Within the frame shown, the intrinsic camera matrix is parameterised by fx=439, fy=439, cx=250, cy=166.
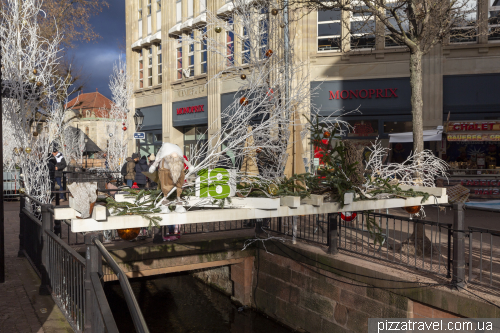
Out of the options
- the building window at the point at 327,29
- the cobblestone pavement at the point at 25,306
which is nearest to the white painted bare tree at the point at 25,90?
the cobblestone pavement at the point at 25,306

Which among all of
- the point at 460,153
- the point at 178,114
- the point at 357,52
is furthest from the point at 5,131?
the point at 460,153

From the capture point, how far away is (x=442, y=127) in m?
15.9

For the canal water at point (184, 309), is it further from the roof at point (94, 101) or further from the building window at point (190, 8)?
the roof at point (94, 101)

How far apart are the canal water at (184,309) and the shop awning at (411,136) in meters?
9.22

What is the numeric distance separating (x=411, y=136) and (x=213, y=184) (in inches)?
523

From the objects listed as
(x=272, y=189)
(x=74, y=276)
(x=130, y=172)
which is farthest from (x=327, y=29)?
(x=74, y=276)

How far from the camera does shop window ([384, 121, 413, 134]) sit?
17.7 m

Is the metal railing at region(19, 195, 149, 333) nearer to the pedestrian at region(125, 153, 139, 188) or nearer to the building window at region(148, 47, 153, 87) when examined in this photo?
the pedestrian at region(125, 153, 139, 188)

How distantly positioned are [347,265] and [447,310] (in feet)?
5.93

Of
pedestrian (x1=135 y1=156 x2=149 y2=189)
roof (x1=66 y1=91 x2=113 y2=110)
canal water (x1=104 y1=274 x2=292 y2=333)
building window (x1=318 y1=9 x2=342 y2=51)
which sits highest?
roof (x1=66 y1=91 x2=113 y2=110)

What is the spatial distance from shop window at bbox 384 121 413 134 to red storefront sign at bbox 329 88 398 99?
3.57ft

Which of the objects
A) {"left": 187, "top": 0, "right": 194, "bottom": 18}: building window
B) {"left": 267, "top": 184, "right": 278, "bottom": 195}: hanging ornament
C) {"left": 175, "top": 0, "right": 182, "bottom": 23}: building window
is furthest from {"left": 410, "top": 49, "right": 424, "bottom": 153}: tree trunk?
{"left": 175, "top": 0, "right": 182, "bottom": 23}: building window

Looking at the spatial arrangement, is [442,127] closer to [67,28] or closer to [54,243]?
[54,243]

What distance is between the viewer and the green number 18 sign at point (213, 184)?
14.3ft
